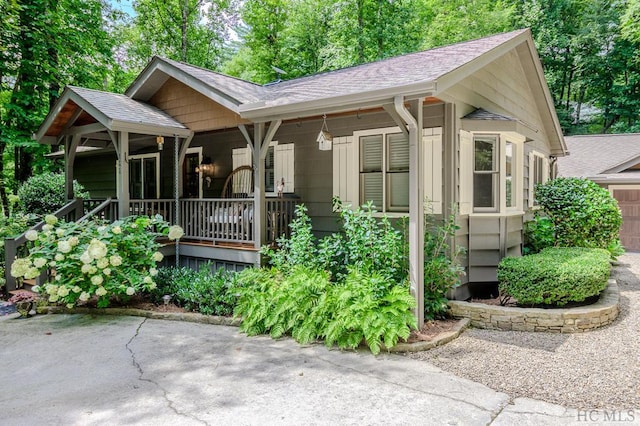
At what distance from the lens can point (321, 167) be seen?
24.0ft

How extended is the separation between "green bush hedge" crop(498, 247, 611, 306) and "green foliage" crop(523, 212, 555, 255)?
2.32 m

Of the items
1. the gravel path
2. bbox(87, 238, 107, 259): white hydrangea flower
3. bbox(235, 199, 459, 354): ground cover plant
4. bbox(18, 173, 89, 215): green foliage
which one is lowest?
the gravel path

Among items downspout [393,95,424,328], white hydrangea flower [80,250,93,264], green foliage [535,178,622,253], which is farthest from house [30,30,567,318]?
white hydrangea flower [80,250,93,264]

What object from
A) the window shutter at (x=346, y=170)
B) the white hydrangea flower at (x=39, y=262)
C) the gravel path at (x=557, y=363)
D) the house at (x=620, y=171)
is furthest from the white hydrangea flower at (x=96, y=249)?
the house at (x=620, y=171)

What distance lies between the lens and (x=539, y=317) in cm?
535

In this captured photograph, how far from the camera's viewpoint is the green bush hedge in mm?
5461

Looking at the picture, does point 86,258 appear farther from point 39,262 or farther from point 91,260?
point 39,262

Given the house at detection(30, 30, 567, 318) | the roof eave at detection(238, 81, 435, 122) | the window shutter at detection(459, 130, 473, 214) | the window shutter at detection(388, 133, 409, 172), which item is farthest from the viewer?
the window shutter at detection(388, 133, 409, 172)

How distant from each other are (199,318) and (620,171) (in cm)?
1318

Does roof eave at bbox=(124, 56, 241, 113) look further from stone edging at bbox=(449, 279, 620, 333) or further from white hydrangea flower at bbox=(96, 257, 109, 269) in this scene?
stone edging at bbox=(449, 279, 620, 333)

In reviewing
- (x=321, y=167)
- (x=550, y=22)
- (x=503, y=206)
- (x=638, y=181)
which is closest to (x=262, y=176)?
(x=321, y=167)

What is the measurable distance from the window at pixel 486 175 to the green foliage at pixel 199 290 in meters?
4.03

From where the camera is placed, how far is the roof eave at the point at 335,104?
4.57 metres

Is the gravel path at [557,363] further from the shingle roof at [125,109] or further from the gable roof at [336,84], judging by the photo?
the shingle roof at [125,109]
